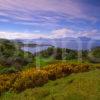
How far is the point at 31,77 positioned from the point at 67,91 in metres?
2.46

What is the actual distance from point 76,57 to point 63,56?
91cm

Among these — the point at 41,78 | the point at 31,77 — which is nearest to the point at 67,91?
the point at 41,78

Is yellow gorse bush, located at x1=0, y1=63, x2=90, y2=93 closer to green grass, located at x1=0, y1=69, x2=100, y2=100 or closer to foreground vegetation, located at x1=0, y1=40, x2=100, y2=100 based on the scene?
foreground vegetation, located at x1=0, y1=40, x2=100, y2=100

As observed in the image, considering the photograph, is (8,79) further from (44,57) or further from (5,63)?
(44,57)

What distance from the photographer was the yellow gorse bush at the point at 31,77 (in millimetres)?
12141

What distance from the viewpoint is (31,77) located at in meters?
12.5

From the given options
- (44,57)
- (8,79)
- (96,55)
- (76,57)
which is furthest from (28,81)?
(96,55)

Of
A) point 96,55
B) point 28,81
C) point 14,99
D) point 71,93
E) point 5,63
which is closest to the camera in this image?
point 71,93

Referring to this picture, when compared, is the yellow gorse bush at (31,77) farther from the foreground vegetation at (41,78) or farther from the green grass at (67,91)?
the green grass at (67,91)

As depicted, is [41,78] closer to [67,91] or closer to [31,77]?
[31,77]

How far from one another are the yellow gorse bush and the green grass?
0.40m

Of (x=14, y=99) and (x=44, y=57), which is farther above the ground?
(x=44, y=57)

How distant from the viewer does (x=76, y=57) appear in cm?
1880

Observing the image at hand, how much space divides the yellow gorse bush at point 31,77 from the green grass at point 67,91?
1.33 ft
